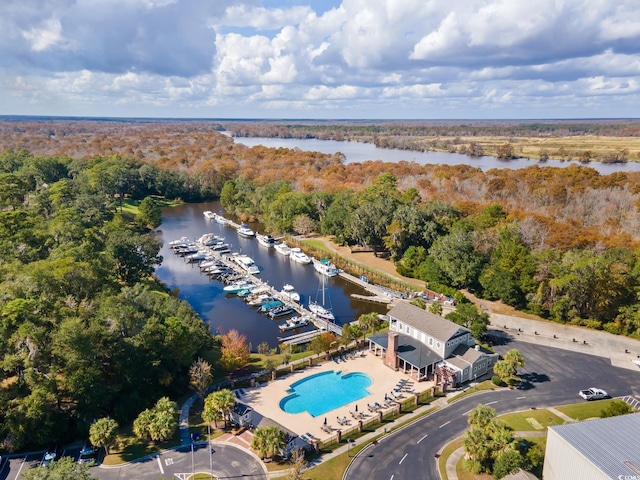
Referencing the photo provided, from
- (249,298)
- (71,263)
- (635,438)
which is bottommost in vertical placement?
(249,298)

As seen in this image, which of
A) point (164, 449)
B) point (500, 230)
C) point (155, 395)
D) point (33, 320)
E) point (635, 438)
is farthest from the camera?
point (500, 230)

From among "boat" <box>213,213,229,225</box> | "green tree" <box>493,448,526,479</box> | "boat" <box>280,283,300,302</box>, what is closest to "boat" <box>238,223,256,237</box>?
"boat" <box>213,213,229,225</box>

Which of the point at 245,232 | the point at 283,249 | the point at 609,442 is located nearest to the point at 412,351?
the point at 609,442

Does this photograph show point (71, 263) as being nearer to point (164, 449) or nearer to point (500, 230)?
point (164, 449)

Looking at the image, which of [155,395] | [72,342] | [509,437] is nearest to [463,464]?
[509,437]

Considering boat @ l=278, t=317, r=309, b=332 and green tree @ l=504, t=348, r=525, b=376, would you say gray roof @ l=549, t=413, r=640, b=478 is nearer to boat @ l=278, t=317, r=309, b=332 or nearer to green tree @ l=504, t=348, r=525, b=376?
green tree @ l=504, t=348, r=525, b=376

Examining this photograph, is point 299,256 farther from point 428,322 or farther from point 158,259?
point 428,322

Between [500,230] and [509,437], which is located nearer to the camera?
[509,437]
